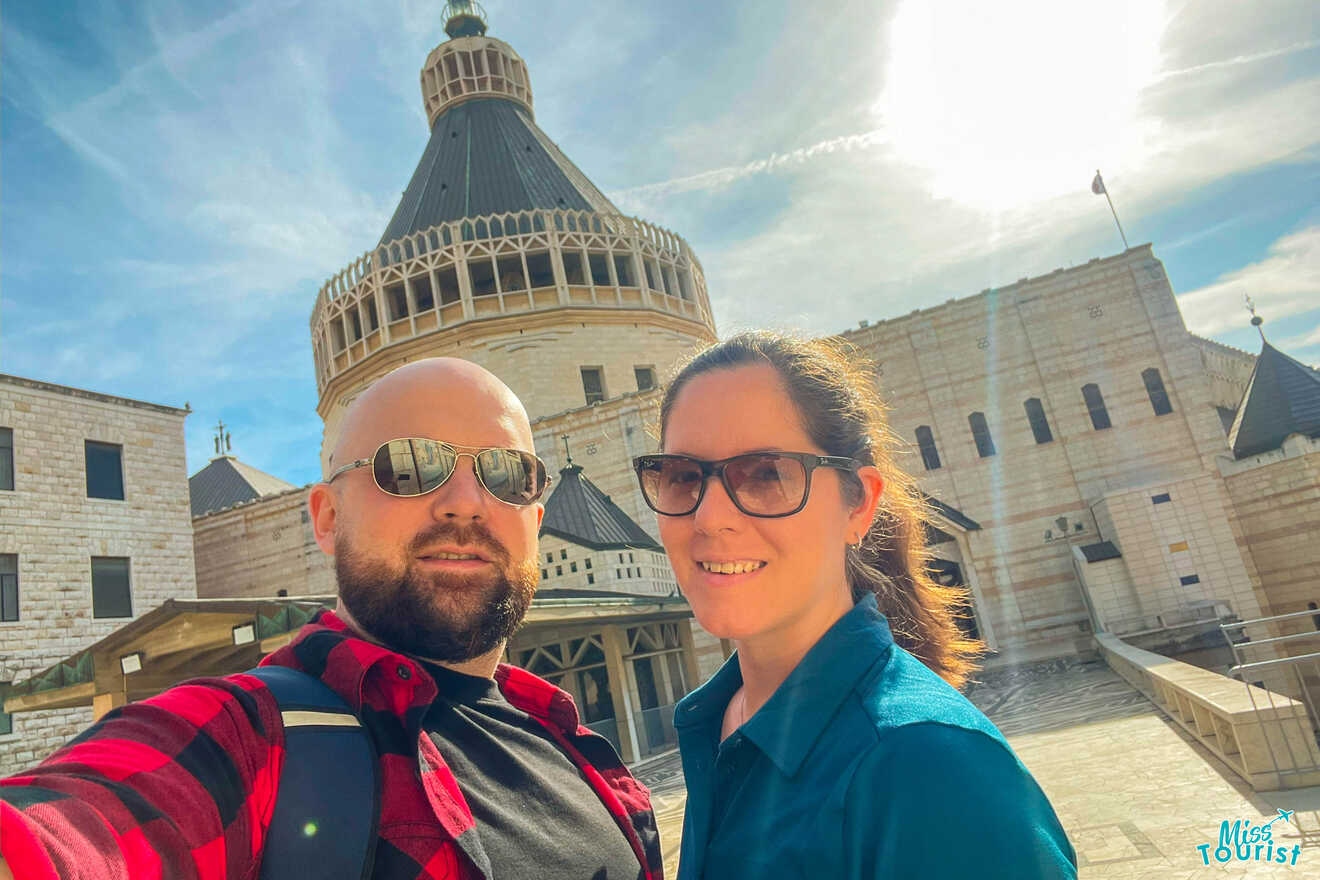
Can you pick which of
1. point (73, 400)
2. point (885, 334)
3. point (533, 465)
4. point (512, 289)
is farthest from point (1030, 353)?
point (73, 400)

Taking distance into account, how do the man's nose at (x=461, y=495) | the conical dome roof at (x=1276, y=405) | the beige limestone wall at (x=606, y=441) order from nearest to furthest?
the man's nose at (x=461, y=495) → the conical dome roof at (x=1276, y=405) → the beige limestone wall at (x=606, y=441)

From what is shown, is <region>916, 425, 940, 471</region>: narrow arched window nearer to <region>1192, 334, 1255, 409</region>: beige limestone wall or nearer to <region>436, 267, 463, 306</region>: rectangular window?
<region>1192, 334, 1255, 409</region>: beige limestone wall

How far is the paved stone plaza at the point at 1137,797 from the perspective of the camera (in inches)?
218

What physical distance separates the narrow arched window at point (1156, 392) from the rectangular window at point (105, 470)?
3044 cm

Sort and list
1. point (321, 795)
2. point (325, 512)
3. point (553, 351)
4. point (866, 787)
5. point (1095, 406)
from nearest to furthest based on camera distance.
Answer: point (866, 787), point (321, 795), point (325, 512), point (1095, 406), point (553, 351)

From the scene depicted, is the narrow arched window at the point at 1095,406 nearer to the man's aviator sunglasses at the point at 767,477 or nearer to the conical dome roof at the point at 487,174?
the conical dome roof at the point at 487,174

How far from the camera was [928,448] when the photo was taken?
83.6ft

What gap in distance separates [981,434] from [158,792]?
26371 millimetres

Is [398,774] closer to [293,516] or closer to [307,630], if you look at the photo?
[307,630]

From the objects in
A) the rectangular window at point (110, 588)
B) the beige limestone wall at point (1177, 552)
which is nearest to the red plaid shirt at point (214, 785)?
the rectangular window at point (110, 588)

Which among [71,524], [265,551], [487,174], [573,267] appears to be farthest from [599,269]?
[71,524]

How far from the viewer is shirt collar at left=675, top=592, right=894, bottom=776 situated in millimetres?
1567

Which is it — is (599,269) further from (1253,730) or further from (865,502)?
(865,502)

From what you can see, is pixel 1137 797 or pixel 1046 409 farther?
pixel 1046 409
